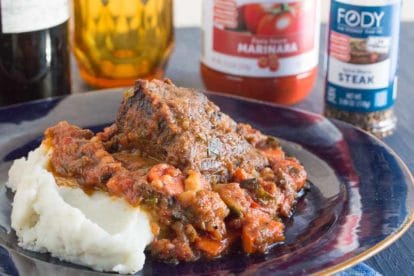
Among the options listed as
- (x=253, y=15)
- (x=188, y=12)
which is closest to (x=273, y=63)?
(x=253, y=15)

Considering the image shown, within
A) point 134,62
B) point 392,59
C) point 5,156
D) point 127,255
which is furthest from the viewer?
point 134,62

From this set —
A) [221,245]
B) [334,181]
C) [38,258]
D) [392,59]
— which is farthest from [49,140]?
[392,59]

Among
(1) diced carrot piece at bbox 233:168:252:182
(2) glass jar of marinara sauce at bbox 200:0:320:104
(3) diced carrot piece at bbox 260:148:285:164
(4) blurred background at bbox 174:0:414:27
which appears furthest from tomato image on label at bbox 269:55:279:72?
(4) blurred background at bbox 174:0:414:27

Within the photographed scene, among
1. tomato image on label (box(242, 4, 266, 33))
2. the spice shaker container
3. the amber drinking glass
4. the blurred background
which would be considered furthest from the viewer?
the blurred background

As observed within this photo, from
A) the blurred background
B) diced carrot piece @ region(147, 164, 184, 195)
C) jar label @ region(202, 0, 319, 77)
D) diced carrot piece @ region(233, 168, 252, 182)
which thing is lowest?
the blurred background

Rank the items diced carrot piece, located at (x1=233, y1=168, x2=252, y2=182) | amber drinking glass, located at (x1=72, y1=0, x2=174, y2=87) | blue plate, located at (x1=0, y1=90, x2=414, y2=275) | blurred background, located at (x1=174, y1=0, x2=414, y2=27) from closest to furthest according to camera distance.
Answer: blue plate, located at (x1=0, y1=90, x2=414, y2=275)
diced carrot piece, located at (x1=233, y1=168, x2=252, y2=182)
amber drinking glass, located at (x1=72, y1=0, x2=174, y2=87)
blurred background, located at (x1=174, y1=0, x2=414, y2=27)

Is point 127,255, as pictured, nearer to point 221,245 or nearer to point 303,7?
point 221,245

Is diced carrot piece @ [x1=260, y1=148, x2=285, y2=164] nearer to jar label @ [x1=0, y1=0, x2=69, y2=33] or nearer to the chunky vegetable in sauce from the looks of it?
the chunky vegetable in sauce
